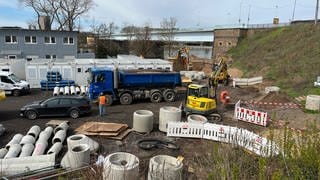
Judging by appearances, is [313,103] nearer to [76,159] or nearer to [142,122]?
[142,122]

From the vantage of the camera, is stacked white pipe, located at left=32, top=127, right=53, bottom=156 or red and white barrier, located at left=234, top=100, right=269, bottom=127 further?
red and white barrier, located at left=234, top=100, right=269, bottom=127

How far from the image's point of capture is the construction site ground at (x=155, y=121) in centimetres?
1172

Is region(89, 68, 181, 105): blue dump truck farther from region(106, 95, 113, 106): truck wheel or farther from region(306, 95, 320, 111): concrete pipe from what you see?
region(306, 95, 320, 111): concrete pipe

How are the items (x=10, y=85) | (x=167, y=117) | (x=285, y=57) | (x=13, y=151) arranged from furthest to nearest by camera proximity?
(x=285, y=57)
(x=10, y=85)
(x=167, y=117)
(x=13, y=151)

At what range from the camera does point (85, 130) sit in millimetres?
13836

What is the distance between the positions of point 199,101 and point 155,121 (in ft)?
10.0

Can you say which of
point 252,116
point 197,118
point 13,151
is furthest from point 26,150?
point 252,116

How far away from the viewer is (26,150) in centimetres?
1107

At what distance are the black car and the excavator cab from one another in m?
6.47

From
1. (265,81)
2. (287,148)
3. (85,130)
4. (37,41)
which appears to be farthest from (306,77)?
(37,41)

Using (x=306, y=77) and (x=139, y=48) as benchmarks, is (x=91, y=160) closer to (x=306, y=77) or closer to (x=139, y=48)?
(x=306, y=77)

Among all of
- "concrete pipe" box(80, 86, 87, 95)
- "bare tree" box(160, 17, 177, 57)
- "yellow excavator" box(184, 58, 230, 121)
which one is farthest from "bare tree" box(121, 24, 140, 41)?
"yellow excavator" box(184, 58, 230, 121)

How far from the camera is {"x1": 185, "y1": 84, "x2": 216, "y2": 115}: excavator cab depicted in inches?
612

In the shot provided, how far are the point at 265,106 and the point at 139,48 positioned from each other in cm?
4058
